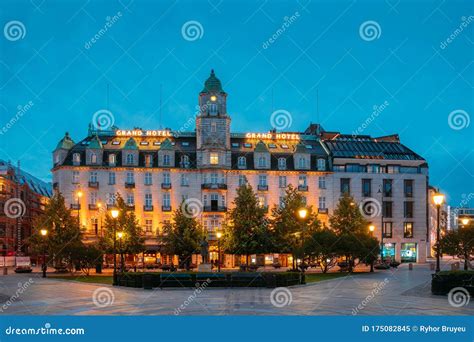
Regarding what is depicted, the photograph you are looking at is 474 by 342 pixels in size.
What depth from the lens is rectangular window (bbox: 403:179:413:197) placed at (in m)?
91.4

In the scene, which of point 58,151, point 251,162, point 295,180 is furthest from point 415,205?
point 58,151

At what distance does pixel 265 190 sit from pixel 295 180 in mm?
4430

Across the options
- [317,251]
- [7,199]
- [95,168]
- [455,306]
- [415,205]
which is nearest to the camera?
[455,306]

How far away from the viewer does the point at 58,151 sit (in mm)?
83000

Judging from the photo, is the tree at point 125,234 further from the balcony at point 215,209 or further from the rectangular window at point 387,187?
the rectangular window at point 387,187

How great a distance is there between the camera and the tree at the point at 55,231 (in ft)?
208

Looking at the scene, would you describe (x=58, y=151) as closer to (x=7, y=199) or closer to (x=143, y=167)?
(x=143, y=167)

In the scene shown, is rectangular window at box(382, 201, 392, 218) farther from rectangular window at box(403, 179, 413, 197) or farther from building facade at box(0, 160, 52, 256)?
building facade at box(0, 160, 52, 256)

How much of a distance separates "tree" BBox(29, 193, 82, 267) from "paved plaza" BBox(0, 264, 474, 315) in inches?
922

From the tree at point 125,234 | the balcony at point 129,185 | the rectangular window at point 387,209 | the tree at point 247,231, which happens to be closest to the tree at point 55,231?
the tree at point 125,234

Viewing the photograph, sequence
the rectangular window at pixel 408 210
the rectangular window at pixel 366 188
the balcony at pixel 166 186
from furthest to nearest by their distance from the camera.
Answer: the rectangular window at pixel 408 210 < the rectangular window at pixel 366 188 < the balcony at pixel 166 186

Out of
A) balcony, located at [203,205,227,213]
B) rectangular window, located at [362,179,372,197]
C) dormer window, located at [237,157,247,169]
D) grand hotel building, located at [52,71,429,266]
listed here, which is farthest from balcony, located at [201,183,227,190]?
rectangular window, located at [362,179,372,197]

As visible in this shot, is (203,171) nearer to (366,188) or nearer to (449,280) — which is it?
(366,188)

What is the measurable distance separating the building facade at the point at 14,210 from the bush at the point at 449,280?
247 ft
